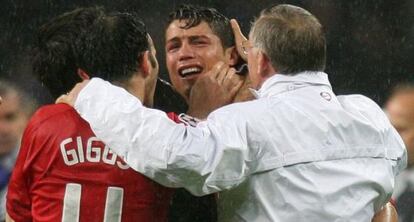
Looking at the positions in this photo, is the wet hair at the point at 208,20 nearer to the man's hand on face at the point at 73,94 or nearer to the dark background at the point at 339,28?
the man's hand on face at the point at 73,94

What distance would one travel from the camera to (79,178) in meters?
3.22

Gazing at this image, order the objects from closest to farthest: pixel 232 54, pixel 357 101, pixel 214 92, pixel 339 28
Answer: pixel 357 101
pixel 214 92
pixel 232 54
pixel 339 28

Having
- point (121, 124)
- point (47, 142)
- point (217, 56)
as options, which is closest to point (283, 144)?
point (121, 124)

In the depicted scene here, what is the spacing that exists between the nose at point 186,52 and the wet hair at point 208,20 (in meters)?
0.07

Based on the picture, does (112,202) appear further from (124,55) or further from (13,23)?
(13,23)

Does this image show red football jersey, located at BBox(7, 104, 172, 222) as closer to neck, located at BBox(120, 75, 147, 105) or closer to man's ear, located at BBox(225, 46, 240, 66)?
neck, located at BBox(120, 75, 147, 105)

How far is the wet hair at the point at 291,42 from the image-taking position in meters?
3.25

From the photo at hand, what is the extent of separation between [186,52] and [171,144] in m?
1.57

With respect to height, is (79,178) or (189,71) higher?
(79,178)

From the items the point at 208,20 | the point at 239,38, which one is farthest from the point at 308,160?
the point at 208,20

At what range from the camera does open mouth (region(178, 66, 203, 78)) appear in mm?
4555

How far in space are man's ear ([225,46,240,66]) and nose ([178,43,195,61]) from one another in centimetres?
13

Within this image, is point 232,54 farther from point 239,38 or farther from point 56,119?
point 56,119

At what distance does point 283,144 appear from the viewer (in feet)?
10.4
